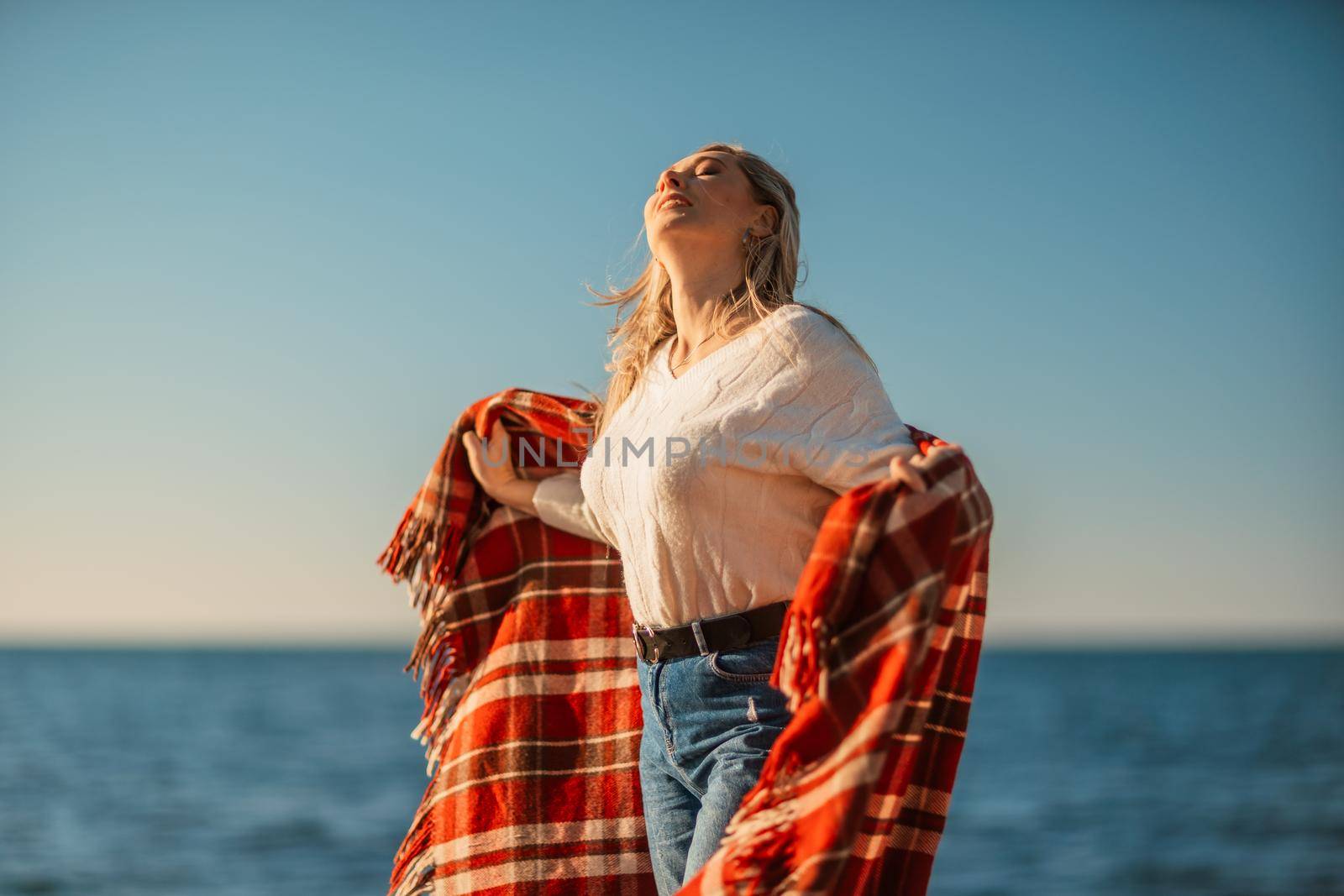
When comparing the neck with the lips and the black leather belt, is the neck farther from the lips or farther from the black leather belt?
the black leather belt

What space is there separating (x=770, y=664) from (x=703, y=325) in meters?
A: 0.71

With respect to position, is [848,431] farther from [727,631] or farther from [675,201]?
[675,201]

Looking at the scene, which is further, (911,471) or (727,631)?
(727,631)

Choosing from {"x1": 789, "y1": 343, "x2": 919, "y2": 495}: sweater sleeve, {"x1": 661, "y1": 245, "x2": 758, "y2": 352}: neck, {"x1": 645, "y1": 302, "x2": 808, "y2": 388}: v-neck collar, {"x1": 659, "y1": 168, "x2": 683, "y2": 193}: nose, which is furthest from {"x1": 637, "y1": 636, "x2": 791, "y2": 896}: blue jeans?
{"x1": 659, "y1": 168, "x2": 683, "y2": 193}: nose

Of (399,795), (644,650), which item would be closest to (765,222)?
(644,650)

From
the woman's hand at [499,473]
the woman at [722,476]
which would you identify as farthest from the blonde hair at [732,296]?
the woman's hand at [499,473]

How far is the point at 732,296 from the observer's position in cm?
245

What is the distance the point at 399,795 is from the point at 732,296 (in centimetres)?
1548

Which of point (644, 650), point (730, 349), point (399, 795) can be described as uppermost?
point (730, 349)

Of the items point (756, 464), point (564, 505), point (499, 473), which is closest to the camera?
point (756, 464)

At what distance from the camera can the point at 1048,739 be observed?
2561 centimetres

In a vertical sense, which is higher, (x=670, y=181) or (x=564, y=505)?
(x=670, y=181)

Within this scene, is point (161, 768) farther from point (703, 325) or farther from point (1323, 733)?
point (1323, 733)

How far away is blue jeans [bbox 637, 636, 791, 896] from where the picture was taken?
2098 millimetres
